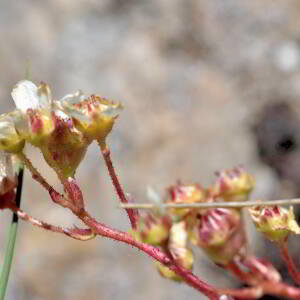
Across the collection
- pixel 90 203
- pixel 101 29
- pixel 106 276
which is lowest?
pixel 106 276

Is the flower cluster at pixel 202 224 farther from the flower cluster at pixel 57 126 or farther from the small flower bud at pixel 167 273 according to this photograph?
the flower cluster at pixel 57 126

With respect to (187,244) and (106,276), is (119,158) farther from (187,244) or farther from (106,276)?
(187,244)

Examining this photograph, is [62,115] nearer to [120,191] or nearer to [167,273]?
[120,191]

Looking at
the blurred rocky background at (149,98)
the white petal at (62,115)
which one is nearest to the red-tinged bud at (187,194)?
the white petal at (62,115)

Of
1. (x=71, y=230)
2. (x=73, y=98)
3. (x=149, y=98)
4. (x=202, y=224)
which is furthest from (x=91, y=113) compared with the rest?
(x=149, y=98)

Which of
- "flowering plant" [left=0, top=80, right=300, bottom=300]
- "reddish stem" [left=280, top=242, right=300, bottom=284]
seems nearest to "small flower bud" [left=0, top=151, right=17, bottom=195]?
"flowering plant" [left=0, top=80, right=300, bottom=300]

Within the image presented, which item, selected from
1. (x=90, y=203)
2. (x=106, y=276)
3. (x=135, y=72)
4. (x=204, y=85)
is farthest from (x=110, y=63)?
(x=106, y=276)
